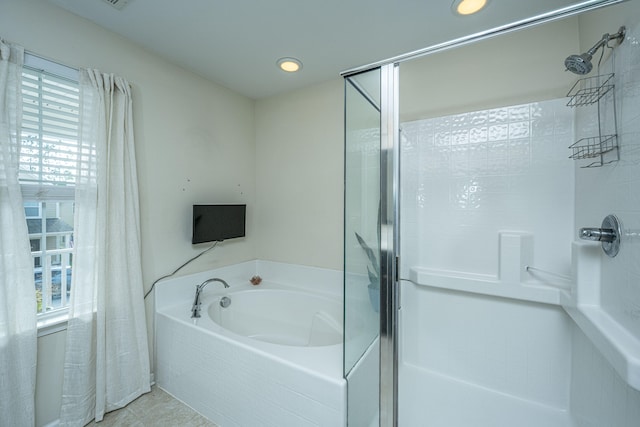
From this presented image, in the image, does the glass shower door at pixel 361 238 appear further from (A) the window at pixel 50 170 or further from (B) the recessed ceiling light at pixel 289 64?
(A) the window at pixel 50 170

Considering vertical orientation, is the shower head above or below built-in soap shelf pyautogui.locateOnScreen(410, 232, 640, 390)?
above

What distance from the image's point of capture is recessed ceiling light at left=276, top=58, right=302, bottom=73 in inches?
76.8

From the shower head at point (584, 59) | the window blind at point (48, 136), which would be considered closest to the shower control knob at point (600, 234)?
the shower head at point (584, 59)

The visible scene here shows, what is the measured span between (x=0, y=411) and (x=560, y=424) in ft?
9.32

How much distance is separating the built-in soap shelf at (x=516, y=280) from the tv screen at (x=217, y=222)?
1.88m

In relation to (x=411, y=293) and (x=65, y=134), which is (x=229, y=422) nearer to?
(x=411, y=293)

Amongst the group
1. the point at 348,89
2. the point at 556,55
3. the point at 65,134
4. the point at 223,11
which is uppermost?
the point at 223,11

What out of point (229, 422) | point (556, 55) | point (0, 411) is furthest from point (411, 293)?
point (0, 411)

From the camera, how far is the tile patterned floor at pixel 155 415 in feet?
5.00

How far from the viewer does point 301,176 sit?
245 cm

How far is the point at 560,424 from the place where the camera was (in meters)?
1.41

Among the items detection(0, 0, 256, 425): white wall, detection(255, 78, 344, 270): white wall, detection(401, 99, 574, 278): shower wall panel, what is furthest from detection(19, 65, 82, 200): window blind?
detection(401, 99, 574, 278): shower wall panel

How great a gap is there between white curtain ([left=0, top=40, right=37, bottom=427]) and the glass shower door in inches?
62.4

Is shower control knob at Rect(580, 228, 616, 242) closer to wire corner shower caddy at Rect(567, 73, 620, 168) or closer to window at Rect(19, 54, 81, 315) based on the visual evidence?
wire corner shower caddy at Rect(567, 73, 620, 168)
